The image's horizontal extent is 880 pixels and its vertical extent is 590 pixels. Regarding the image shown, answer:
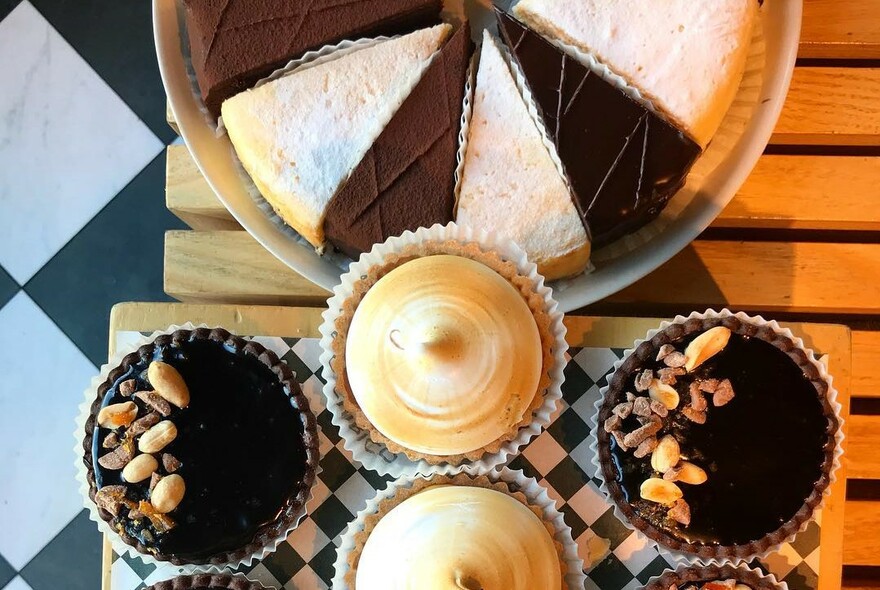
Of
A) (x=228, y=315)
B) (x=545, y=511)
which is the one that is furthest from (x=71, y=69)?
(x=545, y=511)

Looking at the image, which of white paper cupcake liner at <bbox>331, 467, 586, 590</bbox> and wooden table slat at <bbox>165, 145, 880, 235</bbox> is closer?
white paper cupcake liner at <bbox>331, 467, 586, 590</bbox>

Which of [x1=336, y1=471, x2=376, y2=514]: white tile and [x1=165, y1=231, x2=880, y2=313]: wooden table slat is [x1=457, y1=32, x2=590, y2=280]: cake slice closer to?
[x1=165, y1=231, x2=880, y2=313]: wooden table slat

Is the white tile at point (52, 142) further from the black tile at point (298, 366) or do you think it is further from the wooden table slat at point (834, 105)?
the wooden table slat at point (834, 105)

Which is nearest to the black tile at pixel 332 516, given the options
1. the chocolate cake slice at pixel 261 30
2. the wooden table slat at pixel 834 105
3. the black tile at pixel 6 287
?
the chocolate cake slice at pixel 261 30

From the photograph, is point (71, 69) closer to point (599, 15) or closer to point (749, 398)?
point (599, 15)

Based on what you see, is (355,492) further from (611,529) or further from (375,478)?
(611,529)

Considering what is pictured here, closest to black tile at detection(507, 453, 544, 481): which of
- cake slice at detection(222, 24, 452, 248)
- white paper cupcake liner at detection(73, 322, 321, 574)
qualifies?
white paper cupcake liner at detection(73, 322, 321, 574)

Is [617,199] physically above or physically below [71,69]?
below
